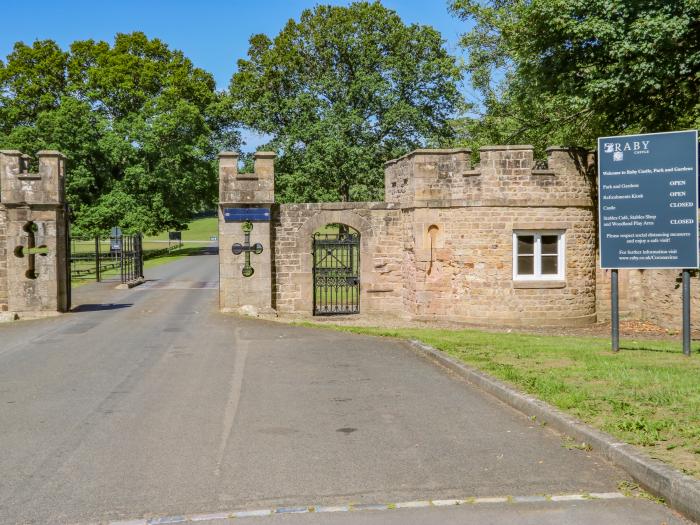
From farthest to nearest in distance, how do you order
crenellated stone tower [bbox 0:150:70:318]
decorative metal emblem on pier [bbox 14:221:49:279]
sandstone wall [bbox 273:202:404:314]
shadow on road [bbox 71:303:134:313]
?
shadow on road [bbox 71:303:134:313] → sandstone wall [bbox 273:202:404:314] → decorative metal emblem on pier [bbox 14:221:49:279] → crenellated stone tower [bbox 0:150:70:318]

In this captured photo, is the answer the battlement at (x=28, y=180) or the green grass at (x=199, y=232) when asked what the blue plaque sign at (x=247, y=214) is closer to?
the battlement at (x=28, y=180)

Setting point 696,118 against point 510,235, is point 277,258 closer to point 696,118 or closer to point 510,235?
point 510,235

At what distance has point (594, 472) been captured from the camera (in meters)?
5.79

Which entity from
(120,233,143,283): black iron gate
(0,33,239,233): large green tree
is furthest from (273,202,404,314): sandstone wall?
(0,33,239,233): large green tree

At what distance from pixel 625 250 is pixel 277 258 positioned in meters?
9.39

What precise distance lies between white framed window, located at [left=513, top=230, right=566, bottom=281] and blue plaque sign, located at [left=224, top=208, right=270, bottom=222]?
6.32 m

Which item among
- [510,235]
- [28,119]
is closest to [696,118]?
[510,235]

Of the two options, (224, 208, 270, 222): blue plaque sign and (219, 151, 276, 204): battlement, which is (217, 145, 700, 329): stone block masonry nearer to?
(219, 151, 276, 204): battlement

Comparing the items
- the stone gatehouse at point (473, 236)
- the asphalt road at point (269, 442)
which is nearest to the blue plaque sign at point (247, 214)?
the stone gatehouse at point (473, 236)

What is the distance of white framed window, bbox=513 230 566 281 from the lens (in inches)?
704

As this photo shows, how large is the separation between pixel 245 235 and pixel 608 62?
9.58 m

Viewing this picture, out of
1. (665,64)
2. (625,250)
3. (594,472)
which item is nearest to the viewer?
(594,472)

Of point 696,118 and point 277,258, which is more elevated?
point 696,118

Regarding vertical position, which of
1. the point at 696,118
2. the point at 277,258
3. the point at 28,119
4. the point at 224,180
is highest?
the point at 28,119
